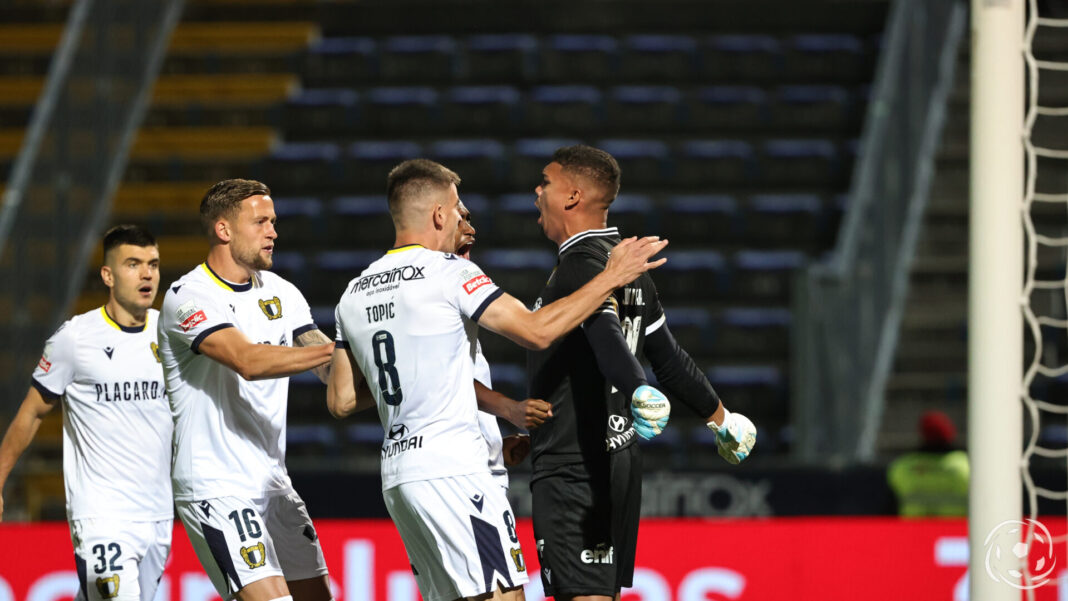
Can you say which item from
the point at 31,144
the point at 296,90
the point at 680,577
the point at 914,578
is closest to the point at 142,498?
the point at 680,577

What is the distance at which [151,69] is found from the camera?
13156 millimetres

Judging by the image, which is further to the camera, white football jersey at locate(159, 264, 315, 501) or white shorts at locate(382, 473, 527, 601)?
white football jersey at locate(159, 264, 315, 501)

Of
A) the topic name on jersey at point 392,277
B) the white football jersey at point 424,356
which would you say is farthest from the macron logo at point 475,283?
the topic name on jersey at point 392,277

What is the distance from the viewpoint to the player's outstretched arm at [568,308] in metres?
4.60

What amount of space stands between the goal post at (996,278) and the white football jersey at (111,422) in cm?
344

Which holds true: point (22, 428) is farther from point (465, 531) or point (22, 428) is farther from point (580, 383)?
point (580, 383)

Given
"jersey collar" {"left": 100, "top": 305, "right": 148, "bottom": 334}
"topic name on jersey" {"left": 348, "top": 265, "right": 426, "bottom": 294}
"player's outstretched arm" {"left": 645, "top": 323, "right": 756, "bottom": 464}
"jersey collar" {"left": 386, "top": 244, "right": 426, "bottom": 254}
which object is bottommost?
"player's outstretched arm" {"left": 645, "top": 323, "right": 756, "bottom": 464}

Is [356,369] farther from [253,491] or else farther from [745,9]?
[745,9]

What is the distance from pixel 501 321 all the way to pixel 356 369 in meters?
0.63

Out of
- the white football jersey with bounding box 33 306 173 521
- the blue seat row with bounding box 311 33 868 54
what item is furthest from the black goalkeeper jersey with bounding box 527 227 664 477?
the blue seat row with bounding box 311 33 868 54

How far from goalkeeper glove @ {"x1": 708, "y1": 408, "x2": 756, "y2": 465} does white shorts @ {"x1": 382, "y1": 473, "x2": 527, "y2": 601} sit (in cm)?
87

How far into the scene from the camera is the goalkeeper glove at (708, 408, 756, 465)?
5.05m

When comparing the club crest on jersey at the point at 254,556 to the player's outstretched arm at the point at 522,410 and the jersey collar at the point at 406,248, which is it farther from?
the jersey collar at the point at 406,248

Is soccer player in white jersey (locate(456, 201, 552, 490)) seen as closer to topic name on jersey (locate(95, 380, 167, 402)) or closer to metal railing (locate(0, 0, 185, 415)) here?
topic name on jersey (locate(95, 380, 167, 402))
